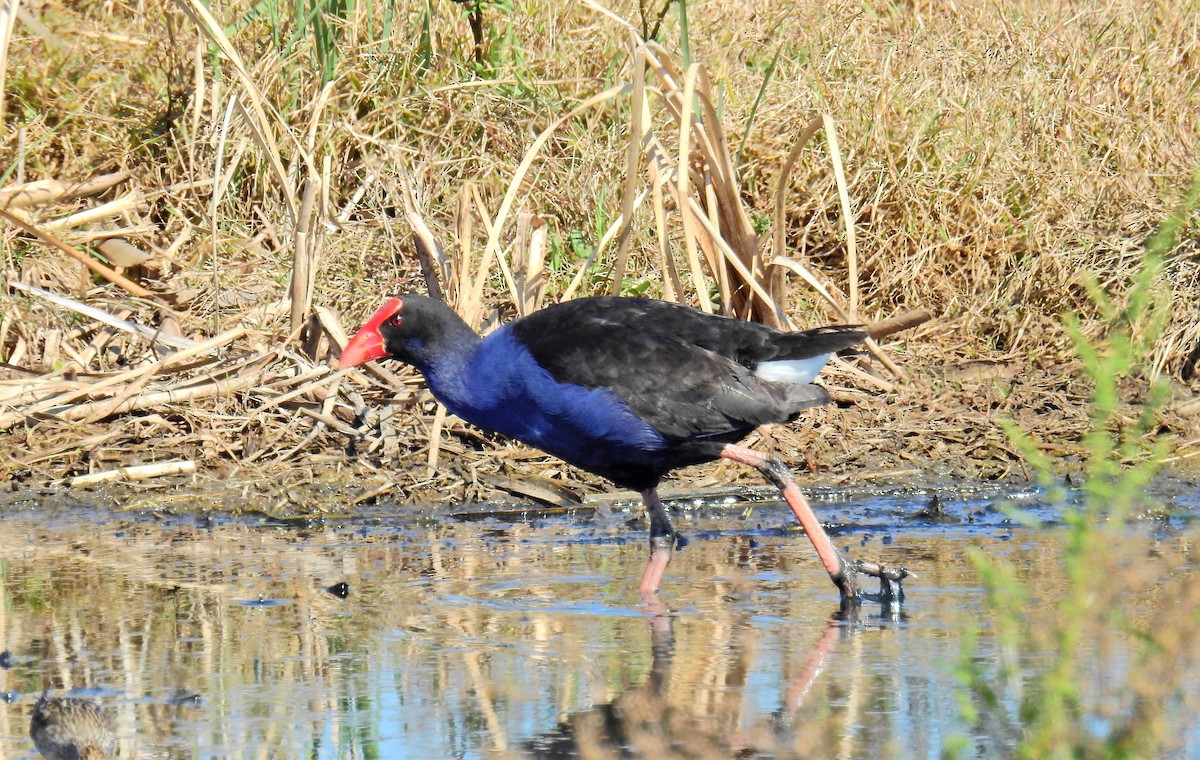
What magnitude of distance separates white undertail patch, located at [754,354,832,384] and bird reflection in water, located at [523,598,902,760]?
1095 mm

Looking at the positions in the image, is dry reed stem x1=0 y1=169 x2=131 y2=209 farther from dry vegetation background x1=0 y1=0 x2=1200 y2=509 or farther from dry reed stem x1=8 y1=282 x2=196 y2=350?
dry reed stem x1=8 y1=282 x2=196 y2=350

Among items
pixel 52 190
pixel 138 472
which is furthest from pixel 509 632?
pixel 52 190

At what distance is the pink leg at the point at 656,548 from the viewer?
14.4 feet

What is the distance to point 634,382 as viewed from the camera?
14.7 ft

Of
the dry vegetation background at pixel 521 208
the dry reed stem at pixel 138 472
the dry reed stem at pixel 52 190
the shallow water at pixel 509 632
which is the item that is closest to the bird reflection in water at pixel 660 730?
the shallow water at pixel 509 632

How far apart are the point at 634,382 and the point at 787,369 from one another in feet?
1.43

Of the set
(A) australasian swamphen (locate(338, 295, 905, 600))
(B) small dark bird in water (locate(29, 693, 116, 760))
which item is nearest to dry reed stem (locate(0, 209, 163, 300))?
(A) australasian swamphen (locate(338, 295, 905, 600))

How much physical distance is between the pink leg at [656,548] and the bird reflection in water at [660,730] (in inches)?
28.3

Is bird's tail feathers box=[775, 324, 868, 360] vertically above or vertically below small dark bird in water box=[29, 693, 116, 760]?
above

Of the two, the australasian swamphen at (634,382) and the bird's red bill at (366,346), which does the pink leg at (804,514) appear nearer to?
the australasian swamphen at (634,382)

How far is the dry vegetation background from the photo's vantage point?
19.3ft

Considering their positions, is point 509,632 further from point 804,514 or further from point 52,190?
point 52,190

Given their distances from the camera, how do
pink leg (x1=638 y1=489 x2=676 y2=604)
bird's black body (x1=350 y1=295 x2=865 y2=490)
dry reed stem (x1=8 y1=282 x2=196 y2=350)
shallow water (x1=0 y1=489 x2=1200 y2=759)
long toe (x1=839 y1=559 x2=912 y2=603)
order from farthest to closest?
dry reed stem (x1=8 y1=282 x2=196 y2=350), bird's black body (x1=350 y1=295 x2=865 y2=490), pink leg (x1=638 y1=489 x2=676 y2=604), long toe (x1=839 y1=559 x2=912 y2=603), shallow water (x1=0 y1=489 x2=1200 y2=759)

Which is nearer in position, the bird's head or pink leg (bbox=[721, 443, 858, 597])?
pink leg (bbox=[721, 443, 858, 597])
